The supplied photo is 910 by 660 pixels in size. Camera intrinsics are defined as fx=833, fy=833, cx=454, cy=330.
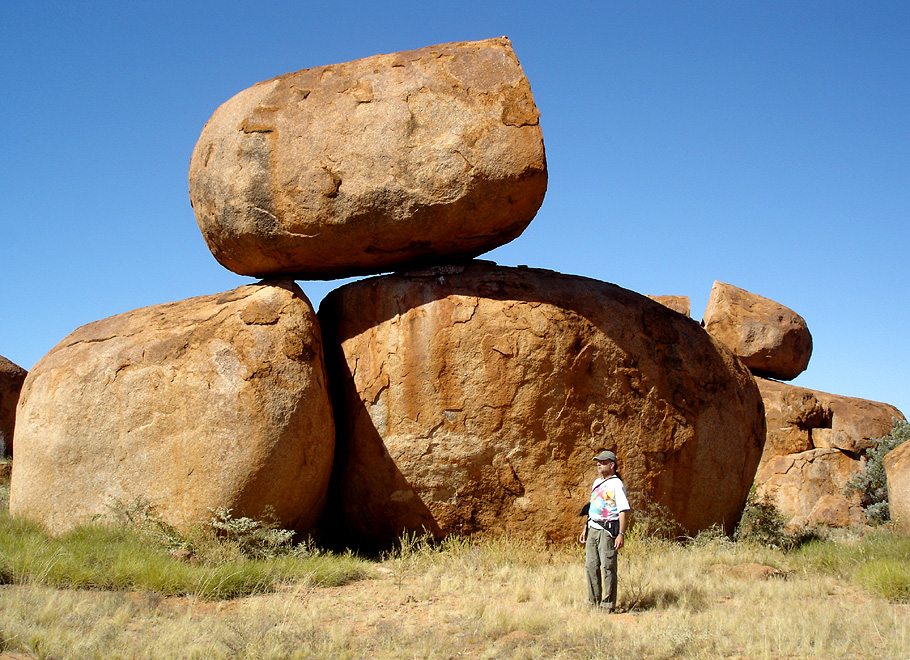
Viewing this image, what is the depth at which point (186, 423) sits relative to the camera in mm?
5922

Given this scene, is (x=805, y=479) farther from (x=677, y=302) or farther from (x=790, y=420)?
(x=677, y=302)

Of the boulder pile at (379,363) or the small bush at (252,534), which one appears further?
the boulder pile at (379,363)

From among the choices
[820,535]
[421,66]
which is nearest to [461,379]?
[421,66]

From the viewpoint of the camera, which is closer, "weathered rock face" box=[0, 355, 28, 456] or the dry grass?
the dry grass

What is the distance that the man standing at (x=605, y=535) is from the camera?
4918mm

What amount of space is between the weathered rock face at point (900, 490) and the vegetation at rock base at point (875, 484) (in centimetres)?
241

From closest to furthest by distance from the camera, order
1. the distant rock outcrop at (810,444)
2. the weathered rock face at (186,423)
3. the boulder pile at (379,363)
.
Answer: the weathered rock face at (186,423), the boulder pile at (379,363), the distant rock outcrop at (810,444)

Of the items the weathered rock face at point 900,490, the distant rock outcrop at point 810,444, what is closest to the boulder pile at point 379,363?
the weathered rock face at point 900,490

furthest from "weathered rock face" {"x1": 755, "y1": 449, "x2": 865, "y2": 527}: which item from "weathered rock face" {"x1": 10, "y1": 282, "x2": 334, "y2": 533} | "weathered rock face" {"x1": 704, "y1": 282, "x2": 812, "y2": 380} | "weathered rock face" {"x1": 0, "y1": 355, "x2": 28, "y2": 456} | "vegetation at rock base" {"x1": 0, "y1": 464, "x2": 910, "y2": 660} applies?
"weathered rock face" {"x1": 0, "y1": 355, "x2": 28, "y2": 456}

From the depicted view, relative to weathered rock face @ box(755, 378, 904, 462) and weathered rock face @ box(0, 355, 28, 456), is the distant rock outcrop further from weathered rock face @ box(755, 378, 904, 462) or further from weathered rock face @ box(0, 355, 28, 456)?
weathered rock face @ box(0, 355, 28, 456)

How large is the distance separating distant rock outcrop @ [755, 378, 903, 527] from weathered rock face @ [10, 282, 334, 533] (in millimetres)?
7125

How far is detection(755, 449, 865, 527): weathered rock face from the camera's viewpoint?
1105 centimetres

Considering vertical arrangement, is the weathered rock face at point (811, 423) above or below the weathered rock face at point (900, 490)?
above

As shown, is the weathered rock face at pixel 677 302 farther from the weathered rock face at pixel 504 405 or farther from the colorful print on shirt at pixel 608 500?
the colorful print on shirt at pixel 608 500
